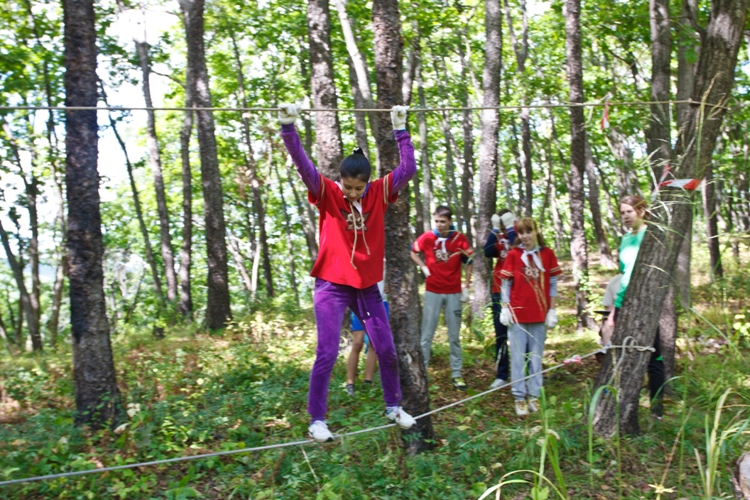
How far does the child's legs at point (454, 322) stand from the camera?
7289 mm

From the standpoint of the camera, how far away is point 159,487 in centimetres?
536

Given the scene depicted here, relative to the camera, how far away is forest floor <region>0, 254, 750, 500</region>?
15.7 feet

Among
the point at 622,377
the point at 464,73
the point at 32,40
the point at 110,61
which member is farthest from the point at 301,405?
the point at 464,73

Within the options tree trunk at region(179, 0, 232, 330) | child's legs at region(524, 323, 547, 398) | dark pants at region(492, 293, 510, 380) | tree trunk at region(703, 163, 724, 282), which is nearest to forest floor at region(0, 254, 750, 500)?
child's legs at region(524, 323, 547, 398)

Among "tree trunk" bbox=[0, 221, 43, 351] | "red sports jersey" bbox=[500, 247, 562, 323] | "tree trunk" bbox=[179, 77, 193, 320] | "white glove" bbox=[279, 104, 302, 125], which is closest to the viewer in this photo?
"white glove" bbox=[279, 104, 302, 125]

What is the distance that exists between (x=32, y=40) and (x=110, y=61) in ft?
9.07

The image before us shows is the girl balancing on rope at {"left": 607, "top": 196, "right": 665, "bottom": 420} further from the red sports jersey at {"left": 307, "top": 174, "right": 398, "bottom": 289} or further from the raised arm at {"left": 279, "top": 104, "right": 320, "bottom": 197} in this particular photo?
the raised arm at {"left": 279, "top": 104, "right": 320, "bottom": 197}

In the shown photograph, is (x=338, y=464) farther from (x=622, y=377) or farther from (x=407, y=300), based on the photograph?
(x=622, y=377)

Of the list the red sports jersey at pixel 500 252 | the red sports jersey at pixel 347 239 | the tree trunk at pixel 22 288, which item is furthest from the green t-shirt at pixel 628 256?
the tree trunk at pixel 22 288

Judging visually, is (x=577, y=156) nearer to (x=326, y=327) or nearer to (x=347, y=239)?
(x=347, y=239)

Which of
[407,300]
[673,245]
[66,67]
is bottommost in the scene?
[407,300]

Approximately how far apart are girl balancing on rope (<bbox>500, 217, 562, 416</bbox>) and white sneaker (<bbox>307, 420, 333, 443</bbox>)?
2447 millimetres

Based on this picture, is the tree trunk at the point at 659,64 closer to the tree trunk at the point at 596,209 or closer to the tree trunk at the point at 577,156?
the tree trunk at the point at 577,156

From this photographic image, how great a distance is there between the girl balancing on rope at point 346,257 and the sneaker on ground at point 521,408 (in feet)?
7.38
